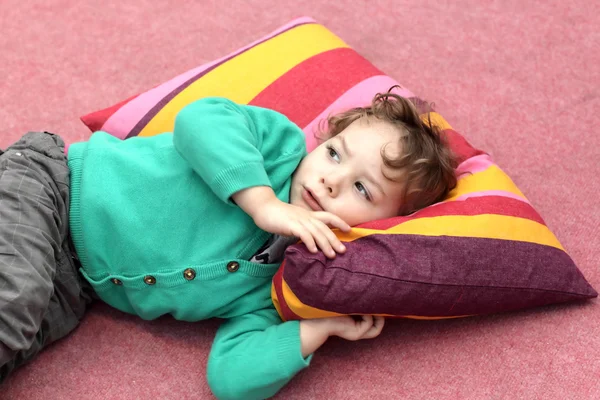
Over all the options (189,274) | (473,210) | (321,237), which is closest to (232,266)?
(189,274)

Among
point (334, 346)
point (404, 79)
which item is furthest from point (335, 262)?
point (404, 79)

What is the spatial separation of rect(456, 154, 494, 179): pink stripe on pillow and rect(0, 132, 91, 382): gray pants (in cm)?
72

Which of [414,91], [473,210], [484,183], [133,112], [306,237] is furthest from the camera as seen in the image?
[414,91]

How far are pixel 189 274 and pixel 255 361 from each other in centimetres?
18

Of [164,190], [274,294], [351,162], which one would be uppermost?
[351,162]

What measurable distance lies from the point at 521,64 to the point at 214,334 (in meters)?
1.10

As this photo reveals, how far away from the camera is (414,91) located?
1724mm

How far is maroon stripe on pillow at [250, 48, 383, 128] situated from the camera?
4.51 feet

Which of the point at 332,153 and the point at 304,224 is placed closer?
the point at 304,224

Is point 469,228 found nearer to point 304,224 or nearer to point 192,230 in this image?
point 304,224

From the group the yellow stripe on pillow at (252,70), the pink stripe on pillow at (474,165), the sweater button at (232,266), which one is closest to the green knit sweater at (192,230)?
the sweater button at (232,266)

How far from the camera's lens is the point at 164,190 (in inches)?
44.6

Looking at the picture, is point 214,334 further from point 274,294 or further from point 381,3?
point 381,3

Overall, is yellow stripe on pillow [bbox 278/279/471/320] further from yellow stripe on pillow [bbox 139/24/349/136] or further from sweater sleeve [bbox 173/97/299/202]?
yellow stripe on pillow [bbox 139/24/349/136]
